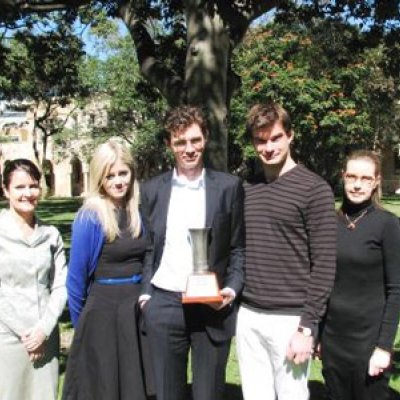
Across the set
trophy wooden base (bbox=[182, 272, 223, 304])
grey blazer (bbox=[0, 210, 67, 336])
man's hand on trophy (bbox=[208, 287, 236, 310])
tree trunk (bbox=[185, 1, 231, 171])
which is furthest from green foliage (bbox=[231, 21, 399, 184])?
trophy wooden base (bbox=[182, 272, 223, 304])

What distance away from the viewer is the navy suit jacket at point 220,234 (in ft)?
12.0

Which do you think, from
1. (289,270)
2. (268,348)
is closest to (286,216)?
(289,270)

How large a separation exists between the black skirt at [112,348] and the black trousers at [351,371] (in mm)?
1091

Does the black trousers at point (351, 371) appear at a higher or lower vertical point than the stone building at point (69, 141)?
lower

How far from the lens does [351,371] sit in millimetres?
3678

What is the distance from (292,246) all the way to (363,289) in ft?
1.54

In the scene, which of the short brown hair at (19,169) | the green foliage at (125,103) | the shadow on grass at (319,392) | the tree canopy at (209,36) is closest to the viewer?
the short brown hair at (19,169)

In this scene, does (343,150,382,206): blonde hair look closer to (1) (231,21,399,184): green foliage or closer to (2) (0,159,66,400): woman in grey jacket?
(2) (0,159,66,400): woman in grey jacket

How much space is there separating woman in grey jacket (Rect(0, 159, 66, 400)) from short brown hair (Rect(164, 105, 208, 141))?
0.93 meters

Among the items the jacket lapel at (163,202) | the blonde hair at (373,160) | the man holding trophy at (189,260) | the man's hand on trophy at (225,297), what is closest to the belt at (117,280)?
the man holding trophy at (189,260)

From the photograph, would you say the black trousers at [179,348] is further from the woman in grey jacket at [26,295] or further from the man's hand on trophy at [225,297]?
the woman in grey jacket at [26,295]

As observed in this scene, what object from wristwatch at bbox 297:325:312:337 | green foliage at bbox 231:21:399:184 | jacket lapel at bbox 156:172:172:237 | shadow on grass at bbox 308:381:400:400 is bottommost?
shadow on grass at bbox 308:381:400:400

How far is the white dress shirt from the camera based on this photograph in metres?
3.64

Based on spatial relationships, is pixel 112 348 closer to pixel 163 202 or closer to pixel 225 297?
pixel 225 297
